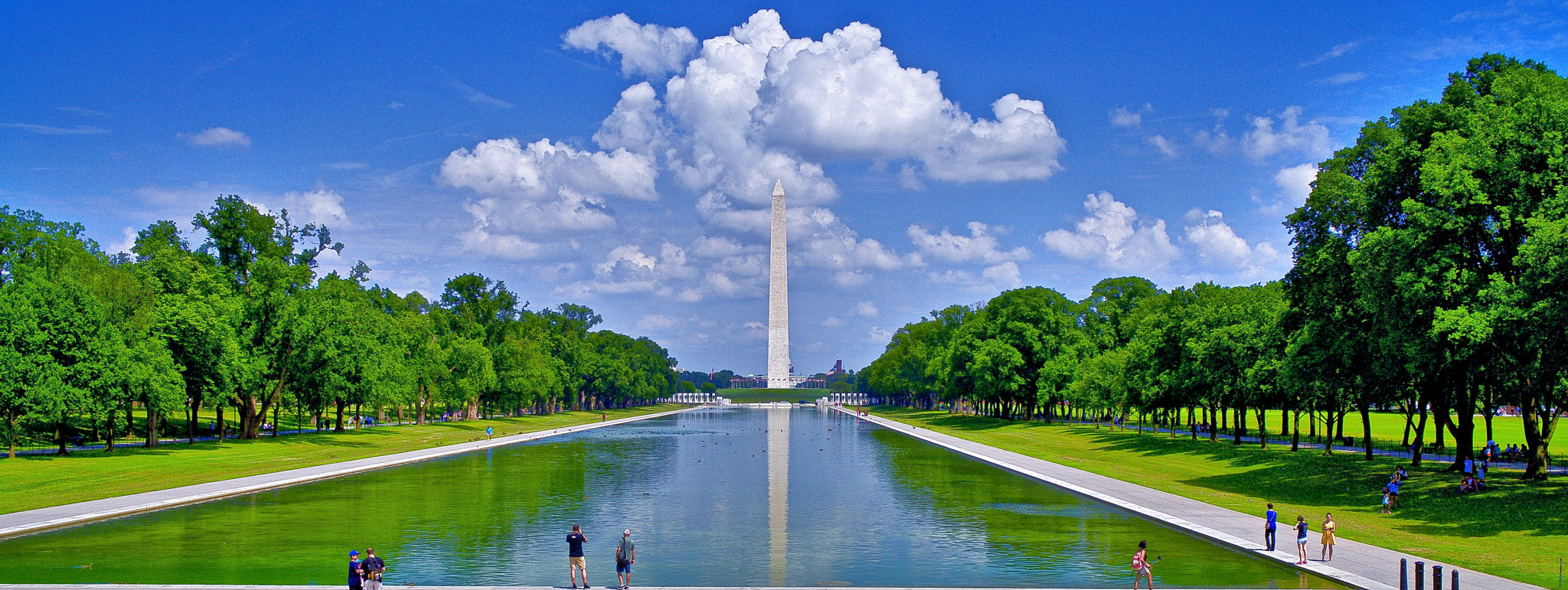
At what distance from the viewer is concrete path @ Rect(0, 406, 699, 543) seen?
27.6 metres

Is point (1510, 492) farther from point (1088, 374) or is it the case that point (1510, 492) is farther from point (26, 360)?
point (26, 360)

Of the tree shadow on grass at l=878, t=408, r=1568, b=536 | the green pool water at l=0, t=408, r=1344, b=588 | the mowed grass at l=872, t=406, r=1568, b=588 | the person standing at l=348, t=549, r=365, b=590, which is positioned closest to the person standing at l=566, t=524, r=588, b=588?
the green pool water at l=0, t=408, r=1344, b=588

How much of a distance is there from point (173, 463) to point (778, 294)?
11367 centimetres

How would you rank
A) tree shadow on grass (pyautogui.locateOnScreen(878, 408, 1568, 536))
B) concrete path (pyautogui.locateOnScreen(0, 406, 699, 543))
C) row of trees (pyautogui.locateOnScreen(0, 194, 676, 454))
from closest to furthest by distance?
1. concrete path (pyautogui.locateOnScreen(0, 406, 699, 543))
2. tree shadow on grass (pyautogui.locateOnScreen(878, 408, 1568, 536))
3. row of trees (pyautogui.locateOnScreen(0, 194, 676, 454))

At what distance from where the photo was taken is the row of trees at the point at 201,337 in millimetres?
47531

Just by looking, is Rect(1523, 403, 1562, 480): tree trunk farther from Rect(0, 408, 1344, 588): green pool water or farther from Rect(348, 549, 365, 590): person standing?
Rect(348, 549, 365, 590): person standing

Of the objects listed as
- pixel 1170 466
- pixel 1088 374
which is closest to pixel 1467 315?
pixel 1170 466

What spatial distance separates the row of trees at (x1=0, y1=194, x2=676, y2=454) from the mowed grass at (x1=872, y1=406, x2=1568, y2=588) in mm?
46844

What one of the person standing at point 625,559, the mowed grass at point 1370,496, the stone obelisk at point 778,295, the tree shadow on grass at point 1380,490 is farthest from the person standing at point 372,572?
the stone obelisk at point 778,295

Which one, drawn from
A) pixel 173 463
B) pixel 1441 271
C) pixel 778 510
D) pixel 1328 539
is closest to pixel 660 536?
Answer: pixel 778 510

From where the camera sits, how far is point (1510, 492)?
3256 centimetres

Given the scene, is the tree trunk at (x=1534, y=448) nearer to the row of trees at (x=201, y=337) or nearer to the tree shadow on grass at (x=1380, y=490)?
the tree shadow on grass at (x=1380, y=490)

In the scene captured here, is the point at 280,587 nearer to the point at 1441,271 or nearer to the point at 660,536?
the point at 660,536

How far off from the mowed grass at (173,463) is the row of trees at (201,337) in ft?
Answer: 7.32
